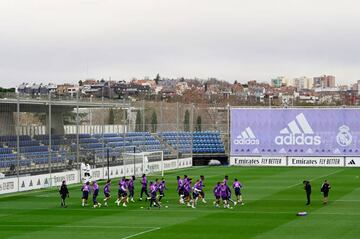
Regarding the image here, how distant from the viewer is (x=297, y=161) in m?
84.6

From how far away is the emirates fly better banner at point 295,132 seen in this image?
83000mm

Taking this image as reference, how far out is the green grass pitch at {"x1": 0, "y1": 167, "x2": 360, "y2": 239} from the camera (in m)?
31.6

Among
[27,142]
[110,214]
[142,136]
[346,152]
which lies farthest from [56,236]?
[346,152]

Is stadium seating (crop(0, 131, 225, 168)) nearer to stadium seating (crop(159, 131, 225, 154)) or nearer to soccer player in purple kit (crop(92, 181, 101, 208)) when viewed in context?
stadium seating (crop(159, 131, 225, 154))

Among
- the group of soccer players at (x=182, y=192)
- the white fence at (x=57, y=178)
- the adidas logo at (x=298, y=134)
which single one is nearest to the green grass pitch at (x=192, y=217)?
the group of soccer players at (x=182, y=192)

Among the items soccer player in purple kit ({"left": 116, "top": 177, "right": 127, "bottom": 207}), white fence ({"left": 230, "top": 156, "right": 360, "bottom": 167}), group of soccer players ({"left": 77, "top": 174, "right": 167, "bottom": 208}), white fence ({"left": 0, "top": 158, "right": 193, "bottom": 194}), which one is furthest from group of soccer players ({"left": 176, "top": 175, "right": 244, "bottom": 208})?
white fence ({"left": 230, "top": 156, "right": 360, "bottom": 167})

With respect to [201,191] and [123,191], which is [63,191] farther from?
[201,191]

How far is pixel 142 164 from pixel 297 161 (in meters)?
20.6

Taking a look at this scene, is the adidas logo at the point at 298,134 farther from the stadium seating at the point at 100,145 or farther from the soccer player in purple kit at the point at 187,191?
the soccer player in purple kit at the point at 187,191

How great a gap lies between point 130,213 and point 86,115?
5392cm

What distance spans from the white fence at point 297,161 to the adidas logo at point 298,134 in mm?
Result: 1791

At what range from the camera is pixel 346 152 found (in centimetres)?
8275

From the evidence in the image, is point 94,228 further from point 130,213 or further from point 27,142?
point 27,142

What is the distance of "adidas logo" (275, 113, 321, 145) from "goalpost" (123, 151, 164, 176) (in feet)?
53.0
